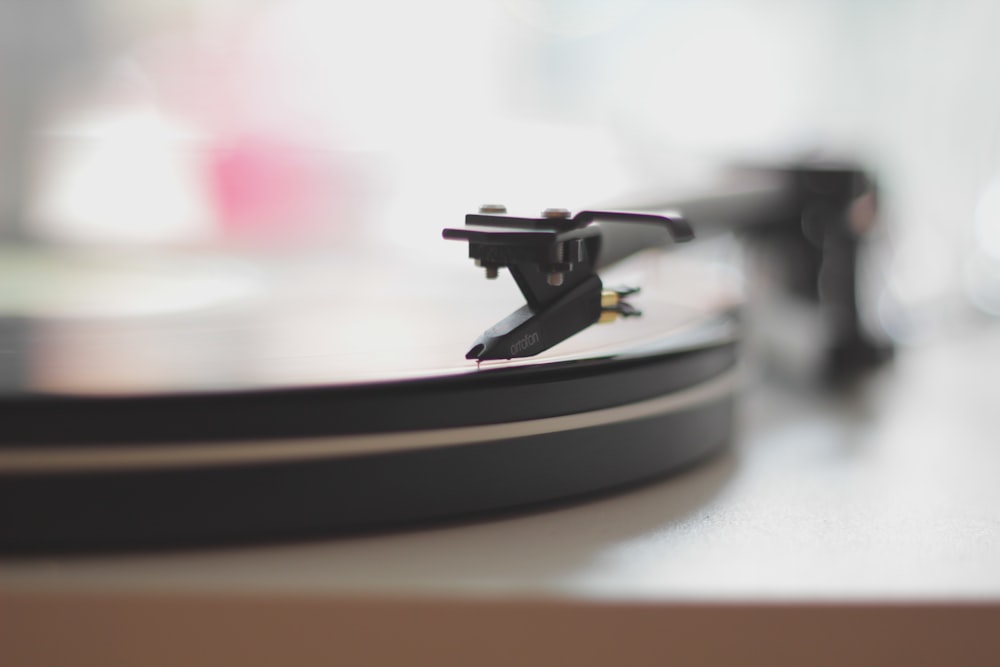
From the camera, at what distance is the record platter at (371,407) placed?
350mm

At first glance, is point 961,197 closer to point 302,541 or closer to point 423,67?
point 423,67

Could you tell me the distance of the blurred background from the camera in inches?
49.6

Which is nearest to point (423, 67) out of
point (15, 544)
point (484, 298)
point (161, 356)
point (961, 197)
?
point (961, 197)

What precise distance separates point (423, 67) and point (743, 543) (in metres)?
1.24

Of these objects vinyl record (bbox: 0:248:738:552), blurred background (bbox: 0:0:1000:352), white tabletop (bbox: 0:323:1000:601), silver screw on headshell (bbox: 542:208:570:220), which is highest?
blurred background (bbox: 0:0:1000:352)

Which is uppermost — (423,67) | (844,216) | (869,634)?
(423,67)

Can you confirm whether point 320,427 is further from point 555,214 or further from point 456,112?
point 456,112

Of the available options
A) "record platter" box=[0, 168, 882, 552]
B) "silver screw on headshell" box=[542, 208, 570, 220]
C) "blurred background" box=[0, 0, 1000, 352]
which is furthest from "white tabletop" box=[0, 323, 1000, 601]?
"blurred background" box=[0, 0, 1000, 352]

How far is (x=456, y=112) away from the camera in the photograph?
1.51 m

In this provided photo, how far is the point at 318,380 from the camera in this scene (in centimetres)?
37

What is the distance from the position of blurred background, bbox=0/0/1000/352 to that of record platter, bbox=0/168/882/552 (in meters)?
0.62

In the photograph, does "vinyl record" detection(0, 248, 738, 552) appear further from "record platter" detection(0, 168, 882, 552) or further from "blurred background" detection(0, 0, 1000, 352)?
"blurred background" detection(0, 0, 1000, 352)

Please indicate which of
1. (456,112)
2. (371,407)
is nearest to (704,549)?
(371,407)

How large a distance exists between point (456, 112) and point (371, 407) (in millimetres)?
1207
